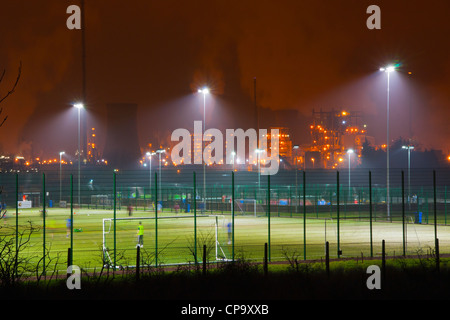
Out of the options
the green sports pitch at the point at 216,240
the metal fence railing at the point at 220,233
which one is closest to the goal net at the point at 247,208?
the metal fence railing at the point at 220,233

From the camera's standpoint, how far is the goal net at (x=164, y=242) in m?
20.3

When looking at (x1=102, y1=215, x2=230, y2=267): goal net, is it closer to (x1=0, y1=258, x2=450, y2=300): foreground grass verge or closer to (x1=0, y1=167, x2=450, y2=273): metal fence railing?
(x1=0, y1=167, x2=450, y2=273): metal fence railing

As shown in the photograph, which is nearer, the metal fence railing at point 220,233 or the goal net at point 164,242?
the goal net at point 164,242

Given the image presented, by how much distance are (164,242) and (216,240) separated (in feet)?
29.6

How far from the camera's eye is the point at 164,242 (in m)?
29.3

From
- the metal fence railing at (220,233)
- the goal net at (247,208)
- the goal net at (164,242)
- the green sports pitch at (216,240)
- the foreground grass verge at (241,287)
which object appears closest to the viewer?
the foreground grass verge at (241,287)

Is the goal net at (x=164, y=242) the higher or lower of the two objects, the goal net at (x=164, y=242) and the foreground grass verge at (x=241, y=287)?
the lower

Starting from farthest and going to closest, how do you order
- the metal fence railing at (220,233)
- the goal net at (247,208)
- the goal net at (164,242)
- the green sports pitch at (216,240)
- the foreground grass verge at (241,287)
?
the goal net at (247,208), the green sports pitch at (216,240), the metal fence railing at (220,233), the goal net at (164,242), the foreground grass verge at (241,287)

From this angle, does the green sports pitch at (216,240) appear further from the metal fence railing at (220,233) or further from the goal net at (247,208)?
the goal net at (247,208)

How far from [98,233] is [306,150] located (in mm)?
130868

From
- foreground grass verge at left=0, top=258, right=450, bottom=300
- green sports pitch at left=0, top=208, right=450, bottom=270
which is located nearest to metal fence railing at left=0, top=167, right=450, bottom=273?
green sports pitch at left=0, top=208, right=450, bottom=270

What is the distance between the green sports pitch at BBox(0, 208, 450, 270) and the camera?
21578 mm
